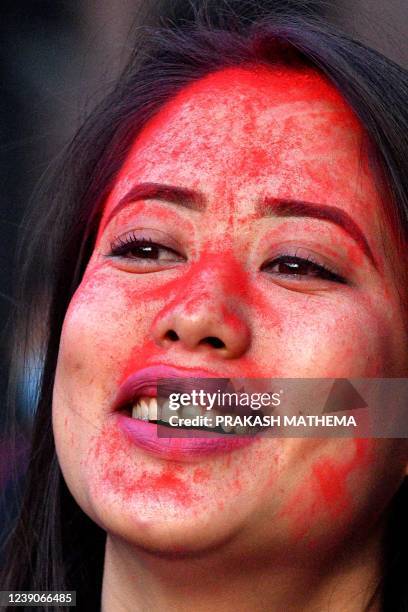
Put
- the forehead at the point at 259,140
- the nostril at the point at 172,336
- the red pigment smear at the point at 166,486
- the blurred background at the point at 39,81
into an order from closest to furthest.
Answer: the red pigment smear at the point at 166,486 → the nostril at the point at 172,336 → the forehead at the point at 259,140 → the blurred background at the point at 39,81

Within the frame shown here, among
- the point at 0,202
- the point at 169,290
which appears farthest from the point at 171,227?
the point at 0,202

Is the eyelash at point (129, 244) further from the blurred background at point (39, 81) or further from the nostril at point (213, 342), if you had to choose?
the blurred background at point (39, 81)

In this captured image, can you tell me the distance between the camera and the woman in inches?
69.0

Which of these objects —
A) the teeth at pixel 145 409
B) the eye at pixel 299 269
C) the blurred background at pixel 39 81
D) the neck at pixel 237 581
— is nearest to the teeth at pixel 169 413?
the teeth at pixel 145 409

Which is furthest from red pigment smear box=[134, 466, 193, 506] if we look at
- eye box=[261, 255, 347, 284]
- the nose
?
eye box=[261, 255, 347, 284]

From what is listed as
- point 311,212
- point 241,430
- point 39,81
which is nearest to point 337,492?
point 241,430

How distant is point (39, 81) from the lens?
11.0 feet

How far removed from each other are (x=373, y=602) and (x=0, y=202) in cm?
187

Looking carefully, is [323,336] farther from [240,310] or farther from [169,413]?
[169,413]

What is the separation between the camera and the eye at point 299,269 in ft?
6.25

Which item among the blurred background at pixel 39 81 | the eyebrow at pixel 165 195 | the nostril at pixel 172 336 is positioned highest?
the blurred background at pixel 39 81

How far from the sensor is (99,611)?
221cm

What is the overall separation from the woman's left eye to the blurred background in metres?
0.95

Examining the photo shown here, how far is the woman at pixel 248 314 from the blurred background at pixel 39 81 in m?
0.89
